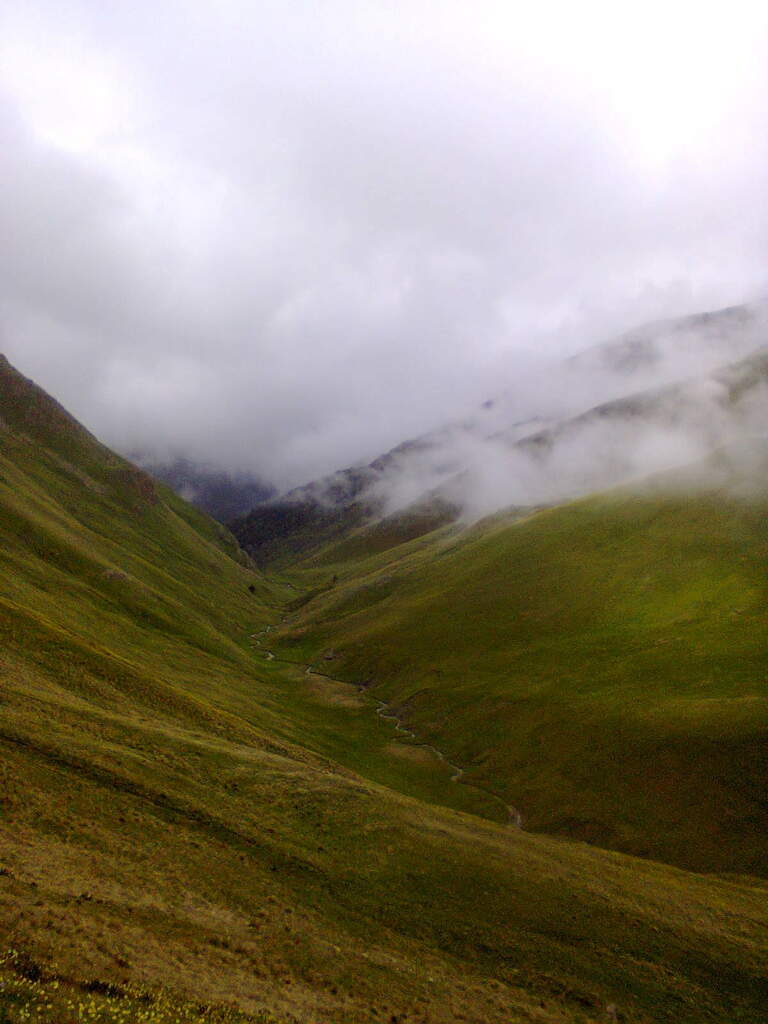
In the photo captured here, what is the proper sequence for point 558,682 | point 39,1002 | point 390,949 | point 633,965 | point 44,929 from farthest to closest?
point 558,682 < point 633,965 < point 390,949 < point 44,929 < point 39,1002

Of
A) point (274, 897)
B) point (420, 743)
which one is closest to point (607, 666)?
point (420, 743)

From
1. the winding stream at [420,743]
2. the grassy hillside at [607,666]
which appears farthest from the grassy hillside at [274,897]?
the winding stream at [420,743]

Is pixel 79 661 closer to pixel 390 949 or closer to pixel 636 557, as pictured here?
pixel 390 949

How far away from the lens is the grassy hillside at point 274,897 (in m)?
22.8

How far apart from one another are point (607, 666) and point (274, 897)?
3588 inches

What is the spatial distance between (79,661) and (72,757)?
2666 centimetres

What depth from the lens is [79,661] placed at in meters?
61.6

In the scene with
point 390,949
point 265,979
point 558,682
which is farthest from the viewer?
point 558,682

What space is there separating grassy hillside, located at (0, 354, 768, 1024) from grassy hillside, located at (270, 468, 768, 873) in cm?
1481

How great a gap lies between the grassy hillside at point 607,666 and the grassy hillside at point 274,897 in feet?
48.6

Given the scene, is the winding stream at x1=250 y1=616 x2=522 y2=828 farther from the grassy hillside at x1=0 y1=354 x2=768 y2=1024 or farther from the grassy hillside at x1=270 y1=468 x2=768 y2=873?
the grassy hillside at x1=0 y1=354 x2=768 y2=1024

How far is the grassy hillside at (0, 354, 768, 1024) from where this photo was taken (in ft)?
74.6

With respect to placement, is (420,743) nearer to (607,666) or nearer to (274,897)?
(607,666)

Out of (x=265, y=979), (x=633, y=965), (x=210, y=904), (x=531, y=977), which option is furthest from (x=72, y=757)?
(x=633, y=965)
